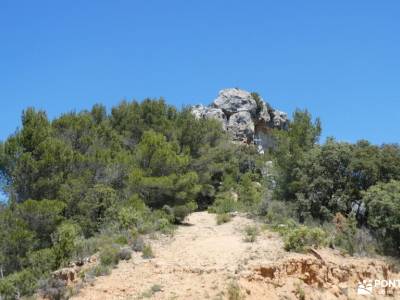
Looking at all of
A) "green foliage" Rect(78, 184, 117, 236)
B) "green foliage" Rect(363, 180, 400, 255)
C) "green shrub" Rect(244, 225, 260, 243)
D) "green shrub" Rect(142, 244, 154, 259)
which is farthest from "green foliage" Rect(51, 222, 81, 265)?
"green foliage" Rect(363, 180, 400, 255)

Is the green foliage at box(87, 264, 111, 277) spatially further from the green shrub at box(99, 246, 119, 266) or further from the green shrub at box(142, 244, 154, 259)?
the green shrub at box(142, 244, 154, 259)

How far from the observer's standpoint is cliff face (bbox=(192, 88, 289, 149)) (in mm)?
43125

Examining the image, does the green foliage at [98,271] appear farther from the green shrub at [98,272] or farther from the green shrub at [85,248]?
the green shrub at [85,248]

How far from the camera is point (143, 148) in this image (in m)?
24.7

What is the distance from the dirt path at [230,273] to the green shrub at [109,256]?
11.7 inches

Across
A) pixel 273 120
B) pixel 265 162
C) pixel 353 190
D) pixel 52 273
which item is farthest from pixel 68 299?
pixel 273 120

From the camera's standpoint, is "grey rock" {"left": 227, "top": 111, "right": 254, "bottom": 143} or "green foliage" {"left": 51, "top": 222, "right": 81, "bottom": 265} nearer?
"green foliage" {"left": 51, "top": 222, "right": 81, "bottom": 265}

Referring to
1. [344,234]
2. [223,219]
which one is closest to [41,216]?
[223,219]

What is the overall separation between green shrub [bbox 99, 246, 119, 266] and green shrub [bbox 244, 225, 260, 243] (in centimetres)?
505

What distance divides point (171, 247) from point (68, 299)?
185 inches

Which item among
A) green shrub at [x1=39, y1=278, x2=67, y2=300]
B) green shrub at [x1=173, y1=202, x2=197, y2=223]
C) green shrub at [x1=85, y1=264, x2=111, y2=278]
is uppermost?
green shrub at [x1=173, y1=202, x2=197, y2=223]

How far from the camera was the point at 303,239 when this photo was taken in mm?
17750

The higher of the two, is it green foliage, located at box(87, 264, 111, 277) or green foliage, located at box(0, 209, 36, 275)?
green foliage, located at box(0, 209, 36, 275)

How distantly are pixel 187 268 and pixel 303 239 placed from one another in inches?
179
